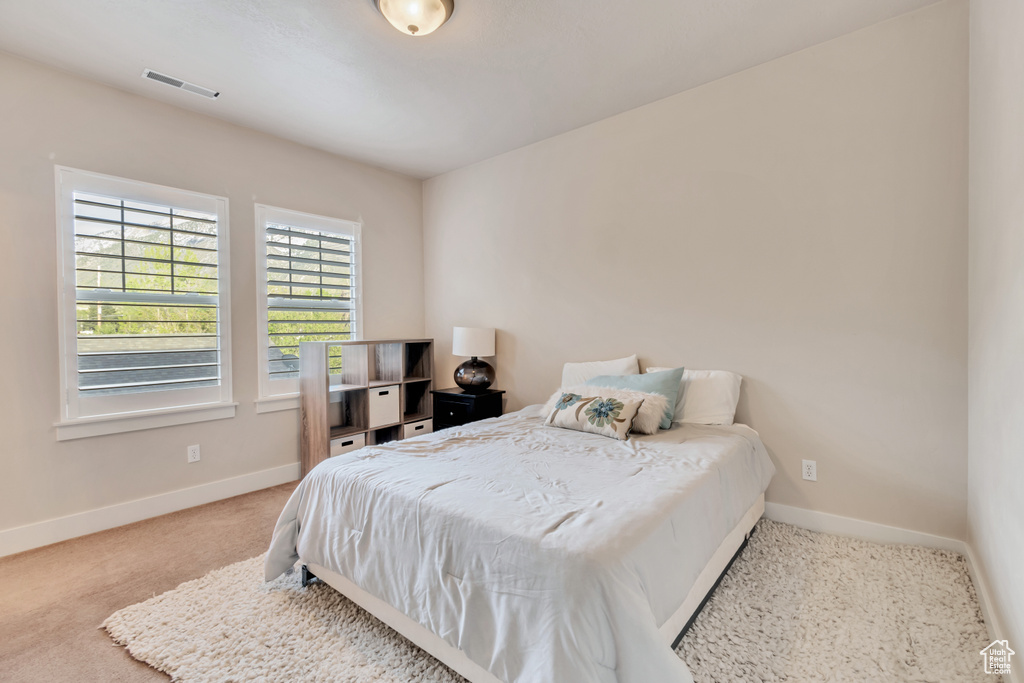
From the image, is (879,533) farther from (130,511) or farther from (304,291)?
(130,511)

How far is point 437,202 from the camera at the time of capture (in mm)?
4496

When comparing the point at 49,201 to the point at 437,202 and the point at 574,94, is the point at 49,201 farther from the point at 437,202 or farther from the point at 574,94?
the point at 574,94

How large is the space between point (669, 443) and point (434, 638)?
1.41 metres

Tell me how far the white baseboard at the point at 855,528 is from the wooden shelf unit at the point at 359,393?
2795mm

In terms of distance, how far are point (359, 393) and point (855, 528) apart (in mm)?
3445

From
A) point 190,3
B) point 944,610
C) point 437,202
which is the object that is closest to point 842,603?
point 944,610

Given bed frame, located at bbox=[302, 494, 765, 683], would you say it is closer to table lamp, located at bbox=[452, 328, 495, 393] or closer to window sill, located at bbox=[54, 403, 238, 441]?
window sill, located at bbox=[54, 403, 238, 441]

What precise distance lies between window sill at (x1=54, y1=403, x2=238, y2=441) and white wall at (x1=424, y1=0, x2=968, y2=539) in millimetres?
2566

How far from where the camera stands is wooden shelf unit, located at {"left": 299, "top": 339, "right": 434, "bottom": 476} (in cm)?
344

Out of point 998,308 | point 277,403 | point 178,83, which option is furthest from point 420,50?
point 998,308

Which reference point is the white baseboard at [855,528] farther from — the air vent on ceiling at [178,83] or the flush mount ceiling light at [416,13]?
the air vent on ceiling at [178,83]

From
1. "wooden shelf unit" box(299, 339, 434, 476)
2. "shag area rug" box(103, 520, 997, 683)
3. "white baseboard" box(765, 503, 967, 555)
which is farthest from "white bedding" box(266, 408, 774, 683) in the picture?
"wooden shelf unit" box(299, 339, 434, 476)

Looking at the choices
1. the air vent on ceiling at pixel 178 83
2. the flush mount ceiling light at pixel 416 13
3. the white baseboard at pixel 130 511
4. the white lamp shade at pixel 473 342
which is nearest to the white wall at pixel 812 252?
the white lamp shade at pixel 473 342

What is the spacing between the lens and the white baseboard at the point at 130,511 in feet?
8.21
